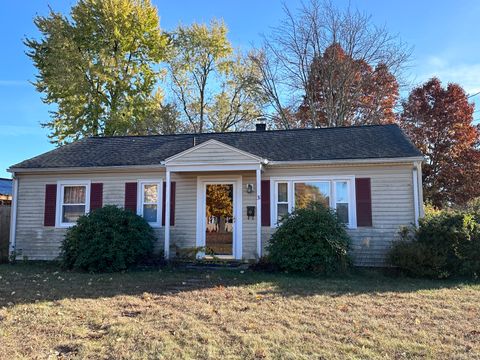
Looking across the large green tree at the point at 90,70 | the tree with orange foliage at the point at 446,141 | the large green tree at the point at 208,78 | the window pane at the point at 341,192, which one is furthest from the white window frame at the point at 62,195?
the tree with orange foliage at the point at 446,141

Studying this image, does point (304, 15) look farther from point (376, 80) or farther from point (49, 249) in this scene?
A: point (49, 249)

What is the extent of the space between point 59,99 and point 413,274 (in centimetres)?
2083

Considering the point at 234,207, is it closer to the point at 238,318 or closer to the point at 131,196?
the point at 131,196

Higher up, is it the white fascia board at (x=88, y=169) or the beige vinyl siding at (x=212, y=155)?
the beige vinyl siding at (x=212, y=155)

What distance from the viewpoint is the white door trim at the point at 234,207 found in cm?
1121

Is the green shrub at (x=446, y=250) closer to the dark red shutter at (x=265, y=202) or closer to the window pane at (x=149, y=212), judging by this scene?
the dark red shutter at (x=265, y=202)

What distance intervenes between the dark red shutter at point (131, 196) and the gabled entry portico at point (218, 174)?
Answer: 1.25 meters

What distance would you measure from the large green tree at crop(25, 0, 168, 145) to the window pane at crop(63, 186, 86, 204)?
1024 cm

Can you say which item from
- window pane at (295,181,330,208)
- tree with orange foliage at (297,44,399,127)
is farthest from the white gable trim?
tree with orange foliage at (297,44,399,127)

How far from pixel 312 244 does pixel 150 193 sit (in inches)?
203

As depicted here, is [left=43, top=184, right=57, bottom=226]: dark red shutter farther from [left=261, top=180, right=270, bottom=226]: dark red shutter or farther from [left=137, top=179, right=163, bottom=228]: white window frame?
[left=261, top=180, right=270, bottom=226]: dark red shutter

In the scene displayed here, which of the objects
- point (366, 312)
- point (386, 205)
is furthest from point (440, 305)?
point (386, 205)

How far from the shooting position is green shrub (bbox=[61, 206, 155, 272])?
9719mm

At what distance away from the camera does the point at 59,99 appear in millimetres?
22484
